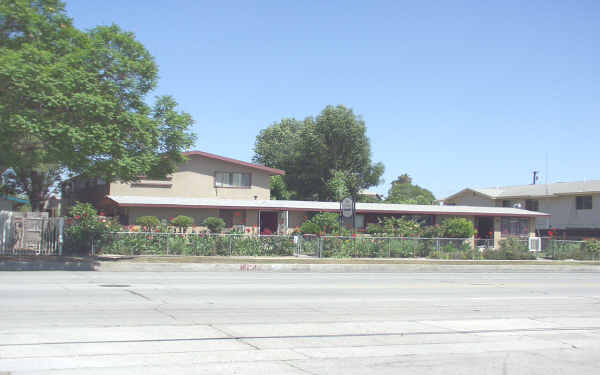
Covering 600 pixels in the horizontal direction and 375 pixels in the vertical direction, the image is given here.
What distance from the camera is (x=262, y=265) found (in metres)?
23.7

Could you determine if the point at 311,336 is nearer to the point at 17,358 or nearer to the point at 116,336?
the point at 116,336

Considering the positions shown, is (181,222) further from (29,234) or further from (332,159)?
(332,159)

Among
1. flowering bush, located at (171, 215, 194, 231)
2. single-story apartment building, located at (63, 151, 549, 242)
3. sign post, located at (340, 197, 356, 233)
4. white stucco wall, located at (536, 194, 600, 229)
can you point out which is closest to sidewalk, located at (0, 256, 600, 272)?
sign post, located at (340, 197, 356, 233)

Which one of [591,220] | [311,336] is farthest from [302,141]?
[311,336]

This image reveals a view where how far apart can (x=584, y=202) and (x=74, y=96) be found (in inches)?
1779

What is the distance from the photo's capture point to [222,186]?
127 ft

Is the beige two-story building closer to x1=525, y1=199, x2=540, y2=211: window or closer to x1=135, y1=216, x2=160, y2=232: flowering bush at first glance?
x1=525, y1=199, x2=540, y2=211: window

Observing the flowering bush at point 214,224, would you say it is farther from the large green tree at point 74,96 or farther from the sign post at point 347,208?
the large green tree at point 74,96

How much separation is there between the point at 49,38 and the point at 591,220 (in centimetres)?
4547

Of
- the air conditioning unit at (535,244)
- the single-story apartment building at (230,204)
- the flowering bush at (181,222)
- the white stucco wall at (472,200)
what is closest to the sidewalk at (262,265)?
the air conditioning unit at (535,244)

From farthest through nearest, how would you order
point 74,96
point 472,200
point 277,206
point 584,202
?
1. point 472,200
2. point 584,202
3. point 277,206
4. point 74,96

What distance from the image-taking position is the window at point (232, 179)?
3856 cm

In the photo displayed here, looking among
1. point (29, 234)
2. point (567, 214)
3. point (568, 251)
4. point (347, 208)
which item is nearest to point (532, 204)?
point (567, 214)

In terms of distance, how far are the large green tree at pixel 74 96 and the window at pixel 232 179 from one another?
52.5ft
